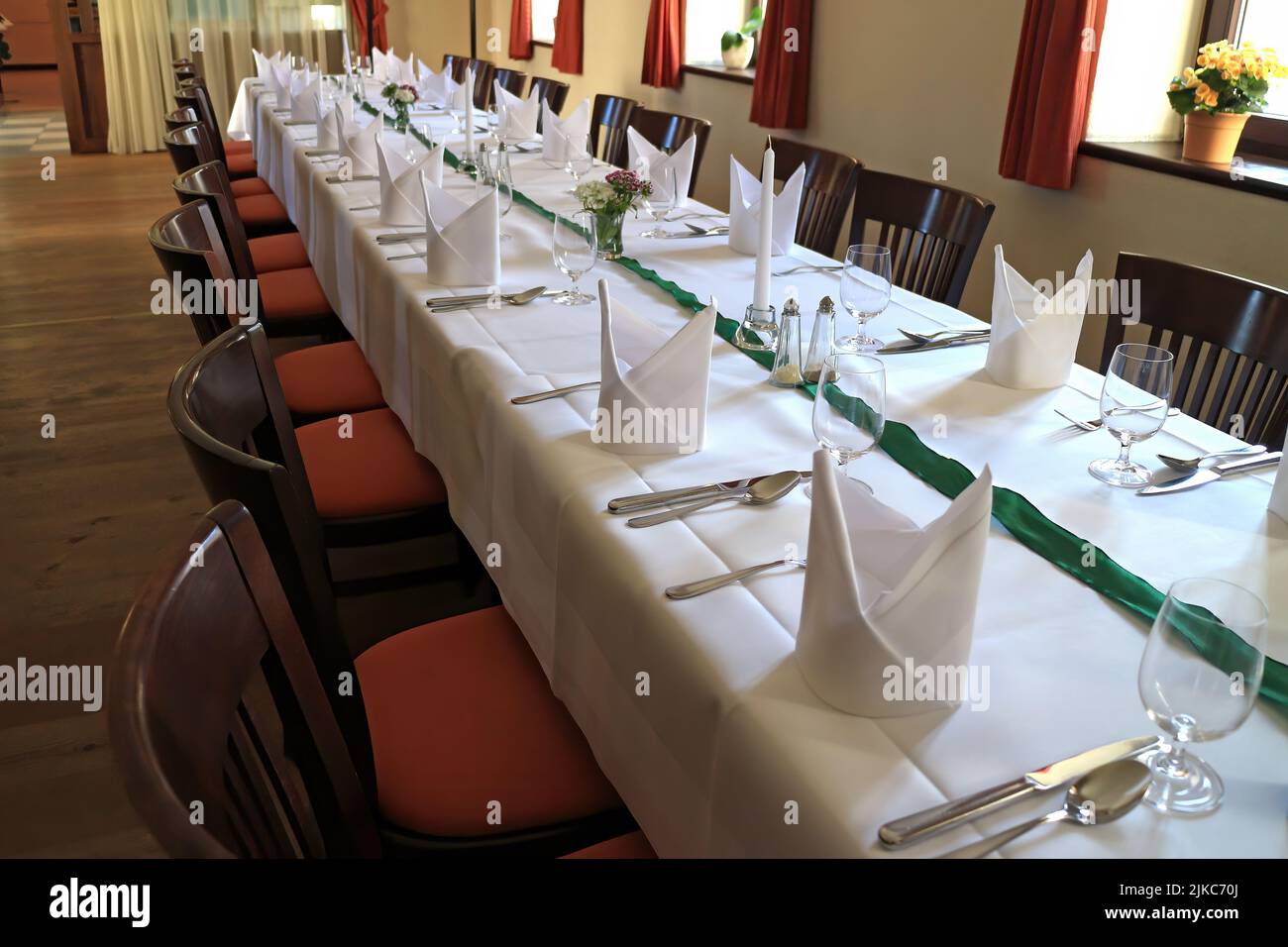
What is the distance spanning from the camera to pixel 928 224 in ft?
8.31

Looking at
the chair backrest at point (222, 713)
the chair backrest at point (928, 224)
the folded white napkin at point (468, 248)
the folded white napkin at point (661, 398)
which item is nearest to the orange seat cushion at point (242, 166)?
the folded white napkin at point (468, 248)

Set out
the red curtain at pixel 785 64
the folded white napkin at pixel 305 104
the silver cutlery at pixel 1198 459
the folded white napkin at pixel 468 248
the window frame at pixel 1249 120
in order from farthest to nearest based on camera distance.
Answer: the folded white napkin at pixel 305 104
the red curtain at pixel 785 64
the window frame at pixel 1249 120
the folded white napkin at pixel 468 248
the silver cutlery at pixel 1198 459

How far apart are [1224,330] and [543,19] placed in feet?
24.9

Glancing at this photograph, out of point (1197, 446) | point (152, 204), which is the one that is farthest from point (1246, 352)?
point (152, 204)

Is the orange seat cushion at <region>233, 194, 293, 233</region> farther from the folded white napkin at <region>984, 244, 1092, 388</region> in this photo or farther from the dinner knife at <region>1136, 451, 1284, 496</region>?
the dinner knife at <region>1136, 451, 1284, 496</region>

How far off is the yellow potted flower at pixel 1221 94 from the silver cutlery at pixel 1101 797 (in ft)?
8.91

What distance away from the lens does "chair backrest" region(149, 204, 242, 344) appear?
1648mm

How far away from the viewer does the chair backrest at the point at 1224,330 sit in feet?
5.60

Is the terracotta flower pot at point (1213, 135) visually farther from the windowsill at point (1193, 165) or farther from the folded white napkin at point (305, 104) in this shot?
the folded white napkin at point (305, 104)

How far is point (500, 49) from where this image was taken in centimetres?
885

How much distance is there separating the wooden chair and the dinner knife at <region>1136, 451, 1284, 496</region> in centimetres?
80

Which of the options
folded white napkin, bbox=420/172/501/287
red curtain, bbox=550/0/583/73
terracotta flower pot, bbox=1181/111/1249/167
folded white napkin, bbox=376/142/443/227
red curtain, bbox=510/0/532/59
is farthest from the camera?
red curtain, bbox=510/0/532/59

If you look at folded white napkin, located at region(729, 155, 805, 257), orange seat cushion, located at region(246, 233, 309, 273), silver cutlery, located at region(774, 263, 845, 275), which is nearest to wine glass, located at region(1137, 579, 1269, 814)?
silver cutlery, located at region(774, 263, 845, 275)

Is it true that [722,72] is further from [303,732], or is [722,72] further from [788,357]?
[303,732]
